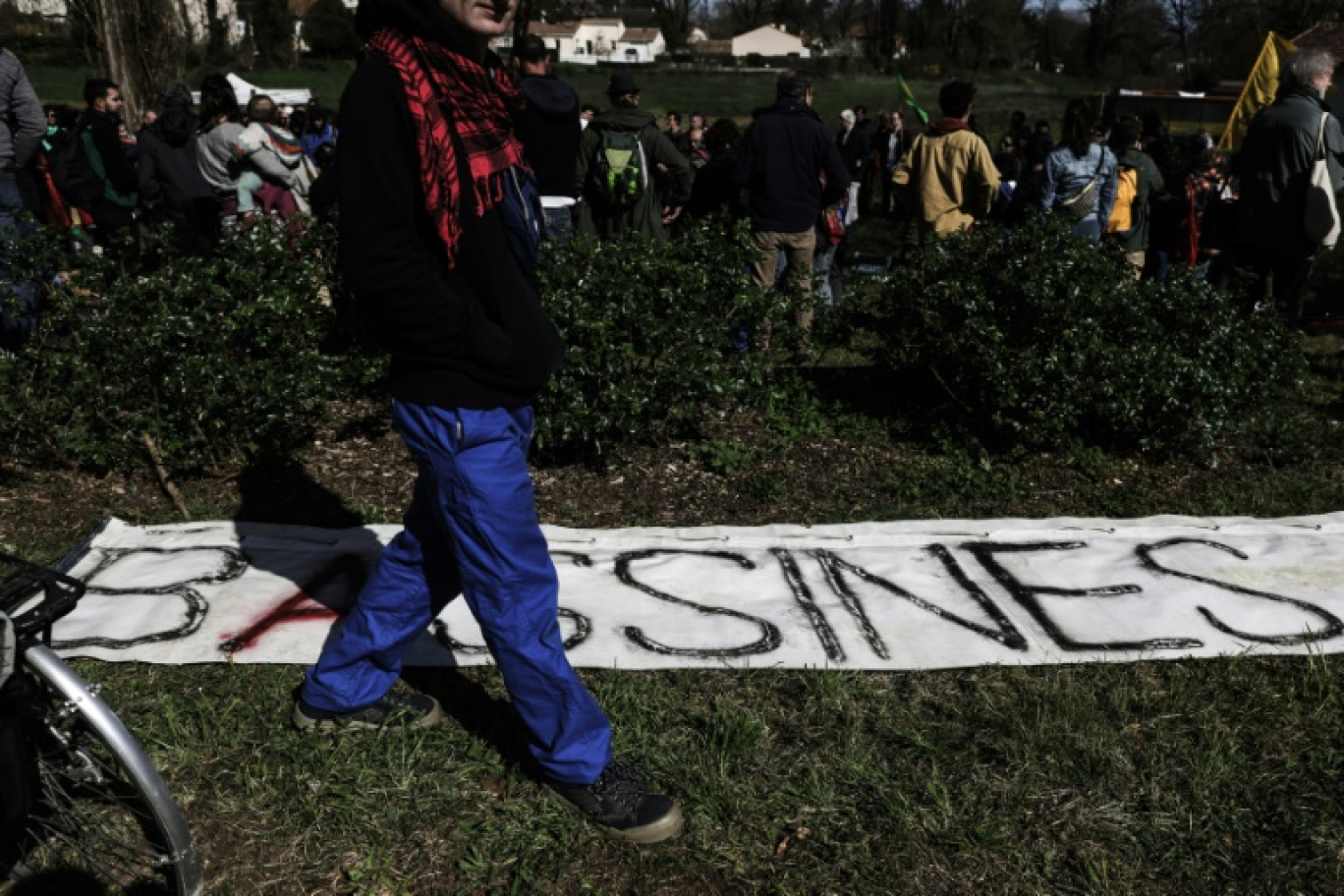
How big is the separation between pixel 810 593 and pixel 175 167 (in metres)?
8.17

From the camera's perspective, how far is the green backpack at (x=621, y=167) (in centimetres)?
786

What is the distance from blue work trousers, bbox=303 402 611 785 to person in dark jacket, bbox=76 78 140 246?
8.22 meters

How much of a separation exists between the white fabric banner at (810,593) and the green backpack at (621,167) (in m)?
3.58

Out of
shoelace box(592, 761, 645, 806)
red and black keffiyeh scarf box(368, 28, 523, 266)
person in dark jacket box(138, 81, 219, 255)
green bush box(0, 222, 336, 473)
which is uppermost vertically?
red and black keffiyeh scarf box(368, 28, 523, 266)

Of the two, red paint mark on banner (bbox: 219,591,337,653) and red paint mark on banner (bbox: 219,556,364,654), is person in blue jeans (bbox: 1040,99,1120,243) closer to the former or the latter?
red paint mark on banner (bbox: 219,556,364,654)

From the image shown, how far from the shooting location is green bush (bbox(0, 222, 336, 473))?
5.39 metres

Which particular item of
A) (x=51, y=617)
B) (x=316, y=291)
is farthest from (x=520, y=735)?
(x=316, y=291)

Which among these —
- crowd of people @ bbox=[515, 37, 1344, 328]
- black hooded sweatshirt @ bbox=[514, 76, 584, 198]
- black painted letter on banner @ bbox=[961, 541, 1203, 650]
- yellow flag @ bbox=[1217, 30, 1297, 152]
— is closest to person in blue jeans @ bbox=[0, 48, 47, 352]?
black hooded sweatshirt @ bbox=[514, 76, 584, 198]

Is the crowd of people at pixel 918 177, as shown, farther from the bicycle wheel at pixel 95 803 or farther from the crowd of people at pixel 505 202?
the bicycle wheel at pixel 95 803

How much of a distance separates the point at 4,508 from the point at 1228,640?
5.08 metres

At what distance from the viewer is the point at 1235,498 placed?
5.65 m

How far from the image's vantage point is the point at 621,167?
786cm

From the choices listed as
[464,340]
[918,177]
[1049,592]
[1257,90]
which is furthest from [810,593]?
[1257,90]

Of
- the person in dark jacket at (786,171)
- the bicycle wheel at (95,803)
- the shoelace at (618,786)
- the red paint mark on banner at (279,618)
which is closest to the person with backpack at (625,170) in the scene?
the person in dark jacket at (786,171)
